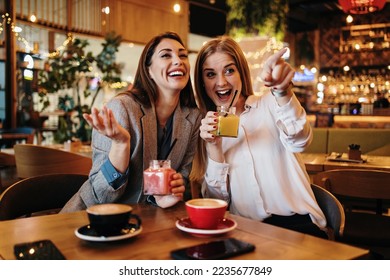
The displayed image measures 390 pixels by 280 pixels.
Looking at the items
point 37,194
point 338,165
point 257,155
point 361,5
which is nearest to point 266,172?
point 257,155

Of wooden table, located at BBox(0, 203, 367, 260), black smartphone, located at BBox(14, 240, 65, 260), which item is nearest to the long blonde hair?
wooden table, located at BBox(0, 203, 367, 260)

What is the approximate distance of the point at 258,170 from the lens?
1.67m

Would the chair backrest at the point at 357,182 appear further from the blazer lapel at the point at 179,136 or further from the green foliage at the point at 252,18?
the green foliage at the point at 252,18

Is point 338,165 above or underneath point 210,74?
underneath

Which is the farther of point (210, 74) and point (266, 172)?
point (210, 74)

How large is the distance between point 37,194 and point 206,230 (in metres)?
0.90

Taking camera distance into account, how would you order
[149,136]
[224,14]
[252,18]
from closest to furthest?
[149,136]
[252,18]
[224,14]

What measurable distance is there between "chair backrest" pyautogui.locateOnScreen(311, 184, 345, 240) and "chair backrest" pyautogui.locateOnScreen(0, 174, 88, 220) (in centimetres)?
100

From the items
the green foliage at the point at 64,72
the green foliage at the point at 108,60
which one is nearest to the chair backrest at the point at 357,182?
the green foliage at the point at 64,72

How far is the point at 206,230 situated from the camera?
104 cm

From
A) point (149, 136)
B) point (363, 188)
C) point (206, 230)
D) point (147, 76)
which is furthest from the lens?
point (363, 188)

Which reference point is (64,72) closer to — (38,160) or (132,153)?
(38,160)

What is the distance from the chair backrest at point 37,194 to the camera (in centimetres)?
153

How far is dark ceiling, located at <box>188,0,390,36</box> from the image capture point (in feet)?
30.0
